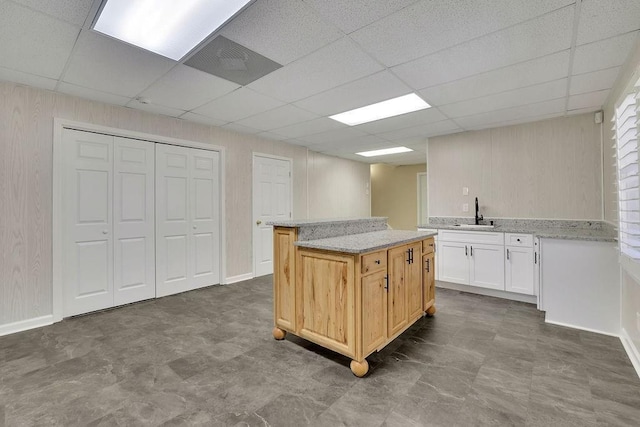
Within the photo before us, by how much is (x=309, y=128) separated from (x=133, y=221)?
271 centimetres

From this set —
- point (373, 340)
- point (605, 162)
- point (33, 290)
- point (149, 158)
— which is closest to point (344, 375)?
point (373, 340)

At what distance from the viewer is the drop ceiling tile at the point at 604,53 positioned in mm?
2103

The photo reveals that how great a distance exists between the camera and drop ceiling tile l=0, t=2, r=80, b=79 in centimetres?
188

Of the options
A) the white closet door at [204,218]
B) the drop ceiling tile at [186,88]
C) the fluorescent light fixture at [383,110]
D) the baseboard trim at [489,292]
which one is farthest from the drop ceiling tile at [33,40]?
the baseboard trim at [489,292]

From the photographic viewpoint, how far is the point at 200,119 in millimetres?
4055

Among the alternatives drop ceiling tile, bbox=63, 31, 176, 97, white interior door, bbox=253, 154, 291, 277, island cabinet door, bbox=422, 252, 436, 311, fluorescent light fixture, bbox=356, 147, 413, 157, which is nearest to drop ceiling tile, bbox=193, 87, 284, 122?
drop ceiling tile, bbox=63, 31, 176, 97

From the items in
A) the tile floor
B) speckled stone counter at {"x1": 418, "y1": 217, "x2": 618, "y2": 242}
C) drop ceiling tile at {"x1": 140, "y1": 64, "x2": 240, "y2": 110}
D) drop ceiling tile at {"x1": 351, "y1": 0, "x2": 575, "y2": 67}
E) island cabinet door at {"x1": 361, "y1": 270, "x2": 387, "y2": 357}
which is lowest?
the tile floor

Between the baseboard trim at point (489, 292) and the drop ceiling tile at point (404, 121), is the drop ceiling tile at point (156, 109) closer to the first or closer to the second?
the drop ceiling tile at point (404, 121)

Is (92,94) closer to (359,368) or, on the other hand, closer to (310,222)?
(310,222)

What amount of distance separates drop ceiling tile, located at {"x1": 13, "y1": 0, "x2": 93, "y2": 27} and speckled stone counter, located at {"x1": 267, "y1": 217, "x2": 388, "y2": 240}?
1889mm

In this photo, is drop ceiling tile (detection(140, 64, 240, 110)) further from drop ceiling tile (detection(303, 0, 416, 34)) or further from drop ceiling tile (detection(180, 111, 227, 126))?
drop ceiling tile (detection(303, 0, 416, 34))

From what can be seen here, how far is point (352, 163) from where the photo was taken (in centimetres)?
739

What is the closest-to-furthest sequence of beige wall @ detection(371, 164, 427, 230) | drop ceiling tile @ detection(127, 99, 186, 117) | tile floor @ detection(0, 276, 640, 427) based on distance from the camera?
1. tile floor @ detection(0, 276, 640, 427)
2. drop ceiling tile @ detection(127, 99, 186, 117)
3. beige wall @ detection(371, 164, 427, 230)

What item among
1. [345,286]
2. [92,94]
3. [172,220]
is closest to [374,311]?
[345,286]
